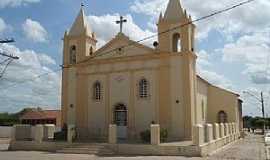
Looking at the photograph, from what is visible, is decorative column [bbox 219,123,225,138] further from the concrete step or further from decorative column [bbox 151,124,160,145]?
the concrete step

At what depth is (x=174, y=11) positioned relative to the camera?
2672 cm

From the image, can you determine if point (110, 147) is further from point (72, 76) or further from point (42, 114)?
point (42, 114)

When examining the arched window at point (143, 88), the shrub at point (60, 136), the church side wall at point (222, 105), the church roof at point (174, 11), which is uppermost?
the church roof at point (174, 11)

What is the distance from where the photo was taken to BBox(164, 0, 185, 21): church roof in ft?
86.5

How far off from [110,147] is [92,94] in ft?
24.9

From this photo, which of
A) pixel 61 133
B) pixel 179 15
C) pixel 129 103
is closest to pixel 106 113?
pixel 129 103

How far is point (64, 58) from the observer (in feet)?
99.5

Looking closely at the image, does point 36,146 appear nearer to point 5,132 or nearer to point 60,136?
point 60,136

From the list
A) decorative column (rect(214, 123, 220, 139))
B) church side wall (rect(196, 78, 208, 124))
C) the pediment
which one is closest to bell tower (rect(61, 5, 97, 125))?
the pediment

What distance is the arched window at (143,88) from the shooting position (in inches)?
1042

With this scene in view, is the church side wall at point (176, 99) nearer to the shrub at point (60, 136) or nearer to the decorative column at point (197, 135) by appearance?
the decorative column at point (197, 135)

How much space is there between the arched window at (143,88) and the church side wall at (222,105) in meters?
9.36

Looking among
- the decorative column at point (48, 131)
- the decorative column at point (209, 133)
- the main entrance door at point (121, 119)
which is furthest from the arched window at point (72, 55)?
the decorative column at point (209, 133)

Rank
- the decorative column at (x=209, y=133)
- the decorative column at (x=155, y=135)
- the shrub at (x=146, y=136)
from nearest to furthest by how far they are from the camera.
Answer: the decorative column at (x=155, y=135) < the decorative column at (x=209, y=133) < the shrub at (x=146, y=136)
